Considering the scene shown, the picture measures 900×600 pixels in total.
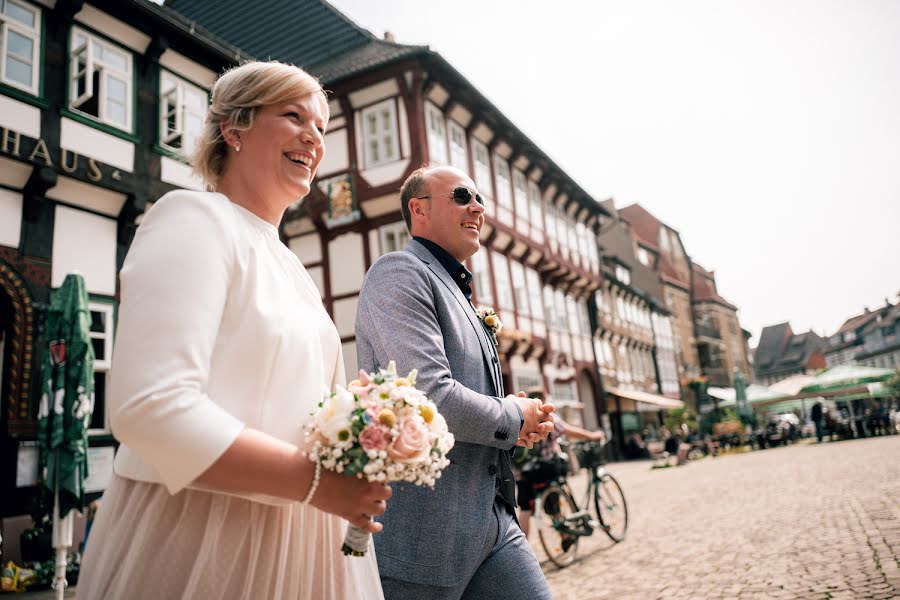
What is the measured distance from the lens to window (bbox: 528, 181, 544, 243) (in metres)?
23.2

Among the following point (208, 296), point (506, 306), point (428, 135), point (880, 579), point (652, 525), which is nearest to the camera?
point (208, 296)

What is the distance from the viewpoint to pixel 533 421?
6.65 feet

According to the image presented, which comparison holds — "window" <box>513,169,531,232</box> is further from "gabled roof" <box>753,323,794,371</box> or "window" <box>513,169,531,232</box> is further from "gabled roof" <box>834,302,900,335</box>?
"gabled roof" <box>753,323,794,371</box>

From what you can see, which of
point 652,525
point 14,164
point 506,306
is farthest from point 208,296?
point 506,306

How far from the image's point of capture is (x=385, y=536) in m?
1.94

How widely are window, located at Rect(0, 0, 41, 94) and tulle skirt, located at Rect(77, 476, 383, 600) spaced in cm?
1005

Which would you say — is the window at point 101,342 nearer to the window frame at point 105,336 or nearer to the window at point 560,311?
the window frame at point 105,336

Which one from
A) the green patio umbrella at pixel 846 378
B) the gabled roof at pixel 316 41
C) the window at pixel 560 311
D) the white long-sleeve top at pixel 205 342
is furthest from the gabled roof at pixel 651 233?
the white long-sleeve top at pixel 205 342

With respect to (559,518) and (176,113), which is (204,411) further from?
(176,113)

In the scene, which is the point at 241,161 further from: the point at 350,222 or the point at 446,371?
the point at 350,222

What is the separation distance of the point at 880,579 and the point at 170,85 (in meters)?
12.3

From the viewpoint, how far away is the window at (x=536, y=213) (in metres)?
23.2

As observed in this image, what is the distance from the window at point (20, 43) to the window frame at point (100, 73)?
0.48 meters

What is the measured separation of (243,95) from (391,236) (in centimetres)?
1564
